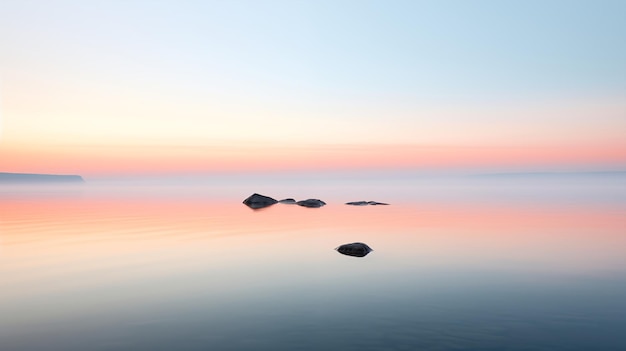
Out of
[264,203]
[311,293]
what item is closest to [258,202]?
[264,203]

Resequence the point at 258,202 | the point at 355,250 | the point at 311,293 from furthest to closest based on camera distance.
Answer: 1. the point at 258,202
2. the point at 355,250
3. the point at 311,293

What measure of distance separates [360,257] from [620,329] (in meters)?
15.9

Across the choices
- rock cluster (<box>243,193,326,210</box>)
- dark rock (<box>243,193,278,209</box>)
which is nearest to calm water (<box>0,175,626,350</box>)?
rock cluster (<box>243,193,326,210</box>)

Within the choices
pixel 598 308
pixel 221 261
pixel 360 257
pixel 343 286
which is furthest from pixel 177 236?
pixel 598 308

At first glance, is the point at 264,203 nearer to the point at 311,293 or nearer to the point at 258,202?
the point at 258,202

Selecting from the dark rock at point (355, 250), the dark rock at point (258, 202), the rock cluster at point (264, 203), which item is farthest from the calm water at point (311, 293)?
the dark rock at point (258, 202)

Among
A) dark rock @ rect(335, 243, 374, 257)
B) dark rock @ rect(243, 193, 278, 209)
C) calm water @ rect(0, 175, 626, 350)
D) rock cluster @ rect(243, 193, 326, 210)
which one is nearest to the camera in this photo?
calm water @ rect(0, 175, 626, 350)

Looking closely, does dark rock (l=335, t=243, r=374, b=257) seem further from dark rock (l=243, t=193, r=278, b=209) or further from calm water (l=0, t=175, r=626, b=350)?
dark rock (l=243, t=193, r=278, b=209)

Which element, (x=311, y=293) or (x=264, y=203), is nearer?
(x=311, y=293)

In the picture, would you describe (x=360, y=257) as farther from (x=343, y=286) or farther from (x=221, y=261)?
(x=221, y=261)

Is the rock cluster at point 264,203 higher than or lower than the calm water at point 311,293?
higher

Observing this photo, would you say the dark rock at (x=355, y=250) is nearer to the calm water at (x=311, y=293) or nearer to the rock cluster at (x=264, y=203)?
the calm water at (x=311, y=293)

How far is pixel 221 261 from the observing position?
86.7ft

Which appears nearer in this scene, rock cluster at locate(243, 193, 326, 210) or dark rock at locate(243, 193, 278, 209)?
rock cluster at locate(243, 193, 326, 210)
